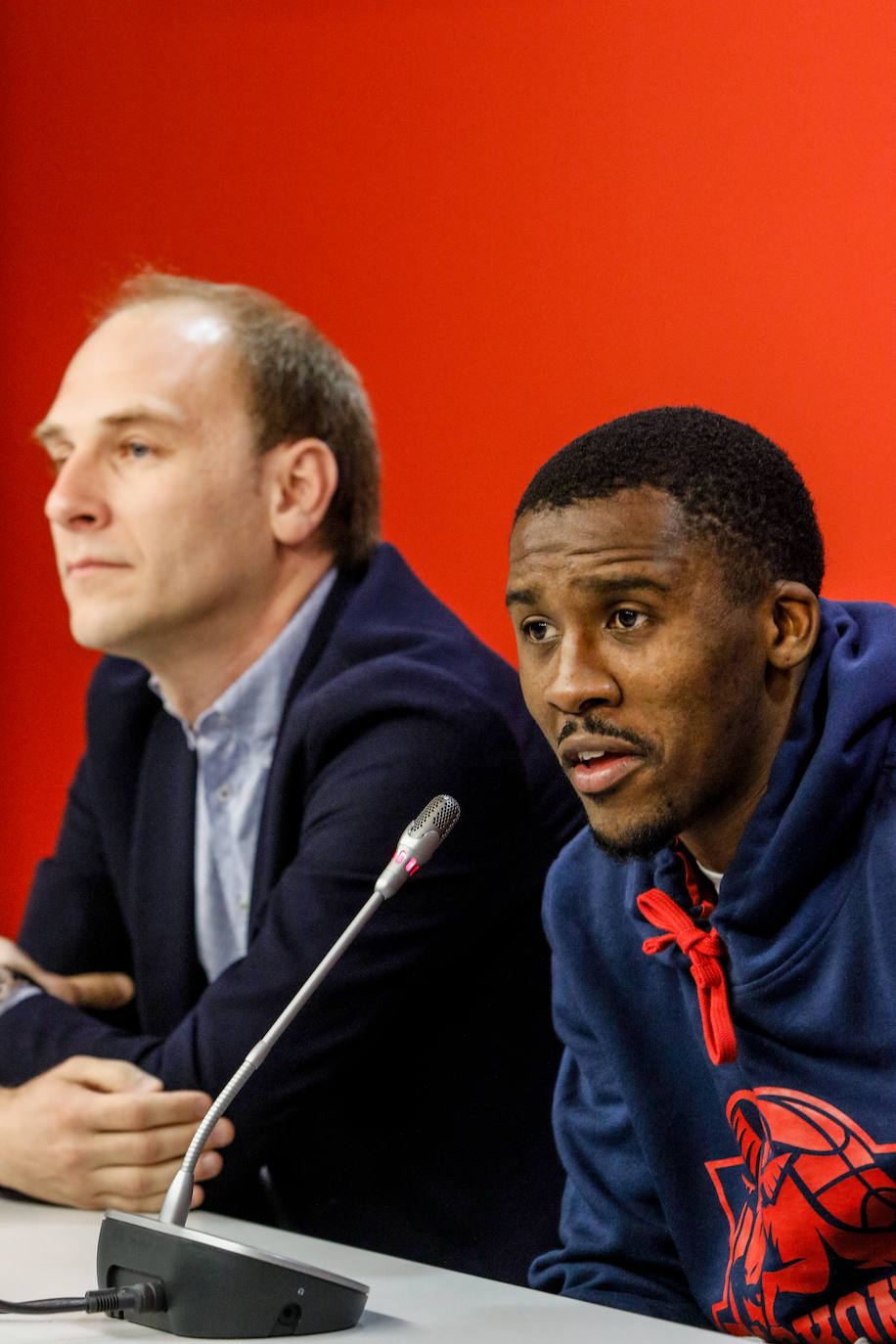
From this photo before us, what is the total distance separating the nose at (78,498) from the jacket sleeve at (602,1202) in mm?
1029

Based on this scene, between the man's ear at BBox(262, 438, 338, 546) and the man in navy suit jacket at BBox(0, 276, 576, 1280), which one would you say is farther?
the man's ear at BBox(262, 438, 338, 546)

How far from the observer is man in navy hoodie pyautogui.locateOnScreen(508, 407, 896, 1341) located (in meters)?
1.21

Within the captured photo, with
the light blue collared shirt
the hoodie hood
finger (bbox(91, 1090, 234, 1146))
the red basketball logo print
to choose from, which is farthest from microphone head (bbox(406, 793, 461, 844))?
the light blue collared shirt

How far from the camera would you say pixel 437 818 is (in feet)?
4.17

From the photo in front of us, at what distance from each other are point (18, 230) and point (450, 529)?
1028 mm

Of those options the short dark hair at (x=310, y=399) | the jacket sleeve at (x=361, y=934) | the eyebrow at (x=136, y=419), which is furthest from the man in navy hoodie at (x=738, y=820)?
the eyebrow at (x=136, y=419)

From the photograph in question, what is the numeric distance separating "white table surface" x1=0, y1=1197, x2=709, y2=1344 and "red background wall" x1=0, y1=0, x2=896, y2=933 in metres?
0.74

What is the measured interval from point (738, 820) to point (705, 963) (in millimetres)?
121

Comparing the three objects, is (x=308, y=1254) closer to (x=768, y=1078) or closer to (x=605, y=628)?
(x=768, y=1078)

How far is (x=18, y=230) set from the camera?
8.30 ft

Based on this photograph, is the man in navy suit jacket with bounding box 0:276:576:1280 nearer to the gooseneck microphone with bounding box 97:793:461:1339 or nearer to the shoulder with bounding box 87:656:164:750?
the shoulder with bounding box 87:656:164:750

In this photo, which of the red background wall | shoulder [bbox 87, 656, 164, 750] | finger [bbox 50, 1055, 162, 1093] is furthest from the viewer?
shoulder [bbox 87, 656, 164, 750]

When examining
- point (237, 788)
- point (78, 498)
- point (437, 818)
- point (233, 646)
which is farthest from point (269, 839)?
point (437, 818)

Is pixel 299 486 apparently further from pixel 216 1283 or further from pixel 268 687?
pixel 216 1283
